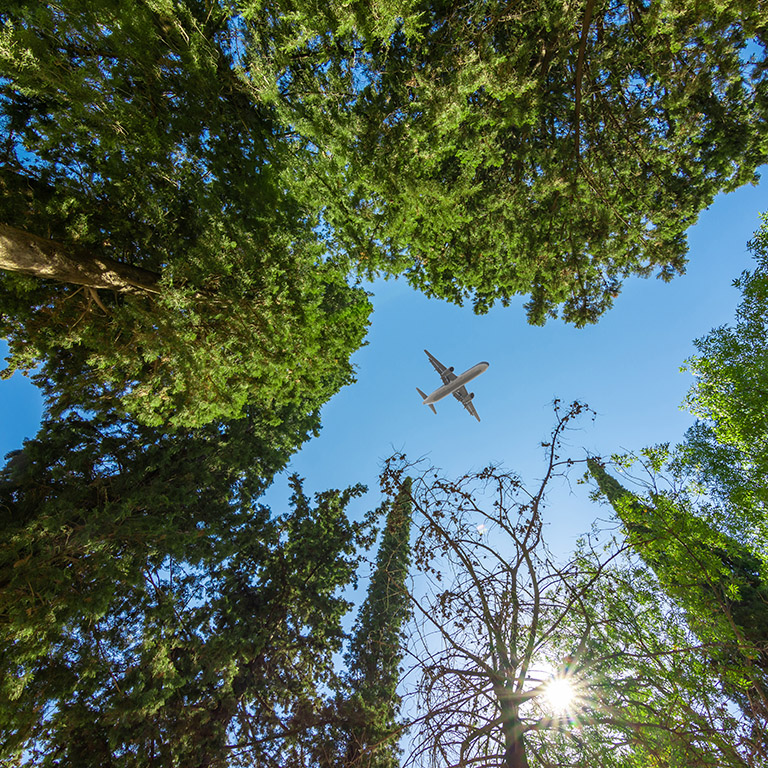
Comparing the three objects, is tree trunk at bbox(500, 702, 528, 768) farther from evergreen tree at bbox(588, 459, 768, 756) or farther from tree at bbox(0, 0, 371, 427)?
tree at bbox(0, 0, 371, 427)

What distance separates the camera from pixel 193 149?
706 cm

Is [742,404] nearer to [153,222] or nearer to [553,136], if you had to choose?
[553,136]

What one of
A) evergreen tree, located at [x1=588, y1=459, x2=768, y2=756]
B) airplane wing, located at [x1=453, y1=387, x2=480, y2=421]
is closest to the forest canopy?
evergreen tree, located at [x1=588, y1=459, x2=768, y2=756]

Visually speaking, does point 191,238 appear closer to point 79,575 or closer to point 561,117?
point 79,575

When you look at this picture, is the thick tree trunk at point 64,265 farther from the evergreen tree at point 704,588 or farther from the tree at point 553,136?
the evergreen tree at point 704,588

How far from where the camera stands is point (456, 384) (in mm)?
21594

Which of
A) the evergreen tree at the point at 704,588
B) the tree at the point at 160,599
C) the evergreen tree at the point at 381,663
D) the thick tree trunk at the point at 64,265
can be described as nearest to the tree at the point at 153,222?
the thick tree trunk at the point at 64,265

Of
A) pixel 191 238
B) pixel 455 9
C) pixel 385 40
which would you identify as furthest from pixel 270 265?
pixel 455 9

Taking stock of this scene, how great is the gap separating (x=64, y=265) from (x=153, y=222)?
70.1 inches

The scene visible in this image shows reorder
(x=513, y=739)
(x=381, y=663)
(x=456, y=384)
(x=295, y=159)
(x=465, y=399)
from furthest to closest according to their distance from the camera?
(x=465, y=399) → (x=456, y=384) → (x=295, y=159) → (x=381, y=663) → (x=513, y=739)

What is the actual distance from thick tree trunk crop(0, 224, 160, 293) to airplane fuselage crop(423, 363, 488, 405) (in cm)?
1626

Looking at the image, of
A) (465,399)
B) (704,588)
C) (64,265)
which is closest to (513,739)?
(704,588)

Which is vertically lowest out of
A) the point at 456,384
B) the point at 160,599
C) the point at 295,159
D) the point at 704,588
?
the point at 704,588

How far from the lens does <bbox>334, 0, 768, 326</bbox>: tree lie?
6.31m
